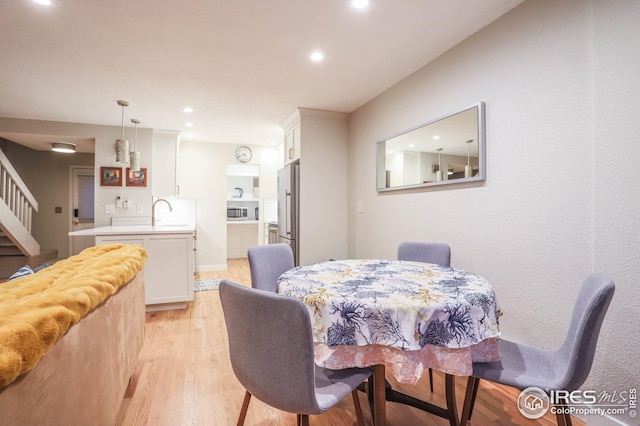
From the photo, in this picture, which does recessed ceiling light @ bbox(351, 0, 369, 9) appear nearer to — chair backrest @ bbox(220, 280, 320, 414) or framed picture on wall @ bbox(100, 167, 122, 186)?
chair backrest @ bbox(220, 280, 320, 414)

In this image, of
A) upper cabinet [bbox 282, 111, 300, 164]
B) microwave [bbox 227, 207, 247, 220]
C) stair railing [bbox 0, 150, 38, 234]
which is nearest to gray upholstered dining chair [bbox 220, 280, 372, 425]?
upper cabinet [bbox 282, 111, 300, 164]

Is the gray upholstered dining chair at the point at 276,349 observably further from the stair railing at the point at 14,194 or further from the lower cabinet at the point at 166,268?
the stair railing at the point at 14,194

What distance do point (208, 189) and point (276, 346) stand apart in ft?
17.4

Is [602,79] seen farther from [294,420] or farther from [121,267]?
[121,267]

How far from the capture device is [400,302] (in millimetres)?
1168

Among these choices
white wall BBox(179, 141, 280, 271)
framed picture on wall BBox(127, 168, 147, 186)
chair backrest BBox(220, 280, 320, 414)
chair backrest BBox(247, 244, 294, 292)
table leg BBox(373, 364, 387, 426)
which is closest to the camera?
chair backrest BBox(220, 280, 320, 414)

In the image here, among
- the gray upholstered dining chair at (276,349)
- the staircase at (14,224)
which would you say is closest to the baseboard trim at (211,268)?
the staircase at (14,224)

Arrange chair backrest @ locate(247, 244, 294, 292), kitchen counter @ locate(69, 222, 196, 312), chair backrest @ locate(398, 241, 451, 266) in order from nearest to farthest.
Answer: chair backrest @ locate(247, 244, 294, 292)
chair backrest @ locate(398, 241, 451, 266)
kitchen counter @ locate(69, 222, 196, 312)

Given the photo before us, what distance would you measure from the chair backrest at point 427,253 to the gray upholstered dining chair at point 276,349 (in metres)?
1.39

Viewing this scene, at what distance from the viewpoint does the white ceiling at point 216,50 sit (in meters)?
2.03

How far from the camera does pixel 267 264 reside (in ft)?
7.23

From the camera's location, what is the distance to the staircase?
4.55 metres

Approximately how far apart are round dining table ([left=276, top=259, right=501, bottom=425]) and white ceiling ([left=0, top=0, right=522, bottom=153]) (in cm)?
183

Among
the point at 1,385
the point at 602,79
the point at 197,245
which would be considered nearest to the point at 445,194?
the point at 602,79
